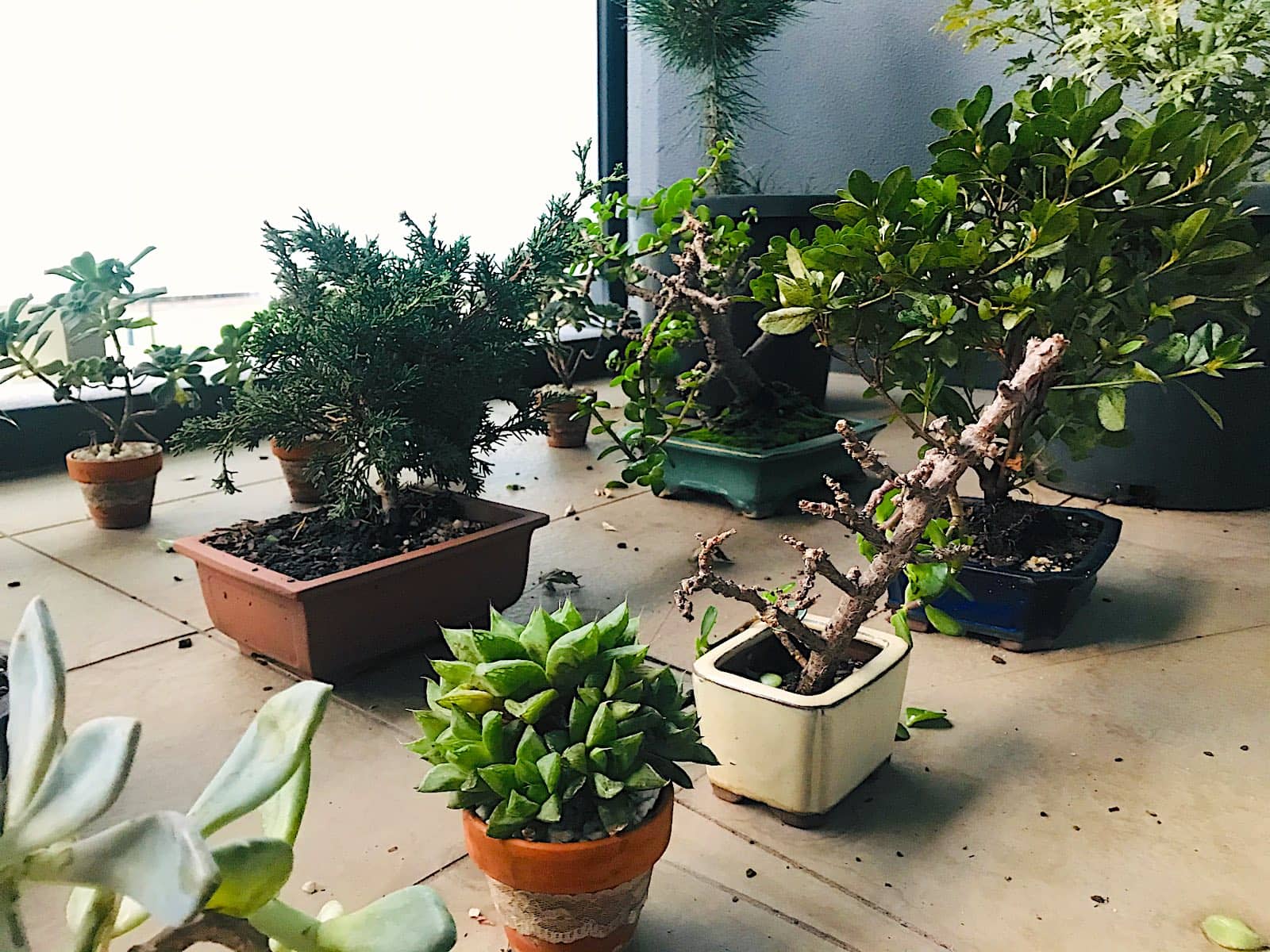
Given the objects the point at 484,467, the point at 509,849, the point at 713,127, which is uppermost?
the point at 713,127

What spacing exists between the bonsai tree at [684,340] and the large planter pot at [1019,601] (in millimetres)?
648

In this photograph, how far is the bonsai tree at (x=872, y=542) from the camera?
3.59 feet

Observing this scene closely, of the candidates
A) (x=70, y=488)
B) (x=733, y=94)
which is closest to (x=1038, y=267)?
(x=733, y=94)

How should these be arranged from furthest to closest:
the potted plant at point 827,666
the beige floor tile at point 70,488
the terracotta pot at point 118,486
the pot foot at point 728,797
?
the beige floor tile at point 70,488 < the terracotta pot at point 118,486 < the pot foot at point 728,797 < the potted plant at point 827,666

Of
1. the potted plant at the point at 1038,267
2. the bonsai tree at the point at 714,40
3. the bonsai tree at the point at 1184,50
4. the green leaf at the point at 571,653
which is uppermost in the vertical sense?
the bonsai tree at the point at 714,40

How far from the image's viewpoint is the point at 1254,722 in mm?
1464

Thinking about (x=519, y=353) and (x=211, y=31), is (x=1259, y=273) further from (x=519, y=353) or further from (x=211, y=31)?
(x=211, y=31)

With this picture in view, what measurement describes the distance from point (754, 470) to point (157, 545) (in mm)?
1334

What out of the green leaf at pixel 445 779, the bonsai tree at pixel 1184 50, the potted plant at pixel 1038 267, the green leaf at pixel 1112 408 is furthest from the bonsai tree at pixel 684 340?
the green leaf at pixel 445 779

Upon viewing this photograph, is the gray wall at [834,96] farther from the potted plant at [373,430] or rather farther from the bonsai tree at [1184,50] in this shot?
the potted plant at [373,430]

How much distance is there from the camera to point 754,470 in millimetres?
2352

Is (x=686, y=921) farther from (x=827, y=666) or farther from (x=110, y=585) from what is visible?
(x=110, y=585)

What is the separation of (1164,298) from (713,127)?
1876 millimetres

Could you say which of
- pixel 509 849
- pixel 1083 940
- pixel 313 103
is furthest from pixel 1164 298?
pixel 313 103
